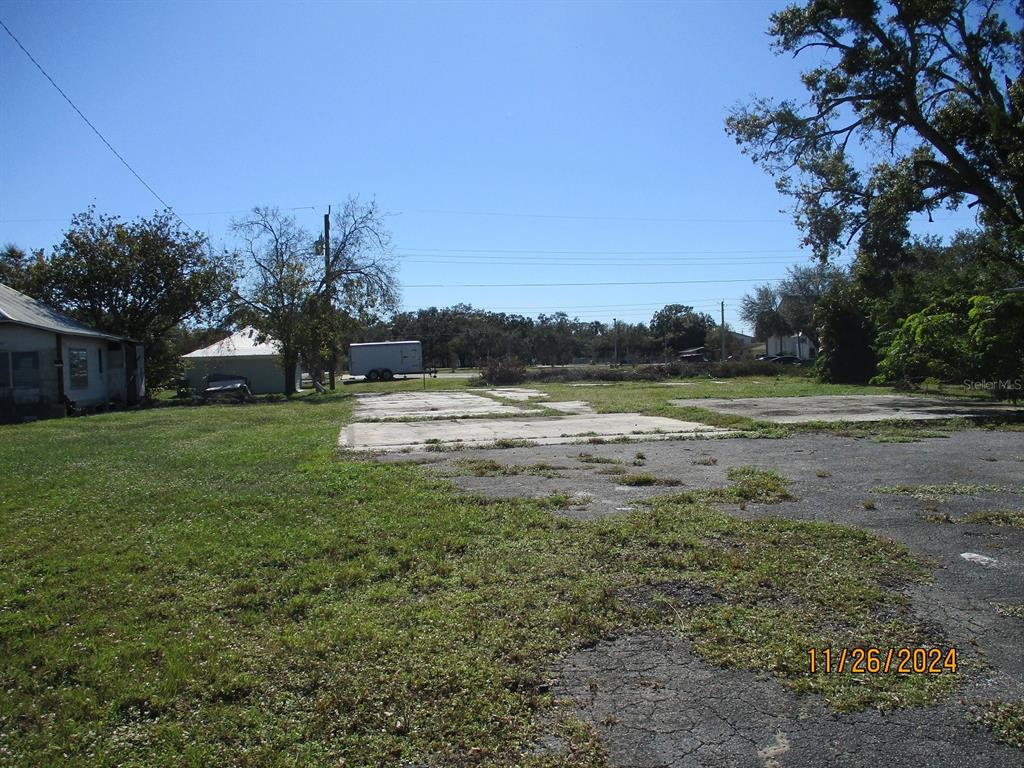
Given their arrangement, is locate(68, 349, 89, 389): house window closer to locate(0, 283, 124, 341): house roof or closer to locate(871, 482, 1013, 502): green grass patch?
locate(0, 283, 124, 341): house roof

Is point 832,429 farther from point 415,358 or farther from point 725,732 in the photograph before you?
point 415,358

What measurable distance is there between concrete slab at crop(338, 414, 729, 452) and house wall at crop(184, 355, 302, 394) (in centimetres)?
2376

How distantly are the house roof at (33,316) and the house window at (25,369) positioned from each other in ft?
3.26

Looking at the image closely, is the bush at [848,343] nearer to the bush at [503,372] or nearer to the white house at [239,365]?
the bush at [503,372]

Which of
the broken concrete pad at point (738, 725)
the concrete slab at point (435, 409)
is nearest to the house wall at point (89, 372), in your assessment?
the concrete slab at point (435, 409)

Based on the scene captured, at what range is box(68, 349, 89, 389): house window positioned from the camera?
23.6 m

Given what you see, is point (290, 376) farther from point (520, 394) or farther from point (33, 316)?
point (33, 316)

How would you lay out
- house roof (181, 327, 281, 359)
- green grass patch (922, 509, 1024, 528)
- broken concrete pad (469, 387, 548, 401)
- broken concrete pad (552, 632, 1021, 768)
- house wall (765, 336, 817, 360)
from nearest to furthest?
broken concrete pad (552, 632, 1021, 768)
green grass patch (922, 509, 1024, 528)
broken concrete pad (469, 387, 548, 401)
house roof (181, 327, 281, 359)
house wall (765, 336, 817, 360)

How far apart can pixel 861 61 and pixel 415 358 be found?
134ft

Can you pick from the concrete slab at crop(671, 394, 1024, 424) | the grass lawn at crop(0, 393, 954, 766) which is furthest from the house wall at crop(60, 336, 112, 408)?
the concrete slab at crop(671, 394, 1024, 424)

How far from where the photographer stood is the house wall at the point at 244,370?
39.0 m

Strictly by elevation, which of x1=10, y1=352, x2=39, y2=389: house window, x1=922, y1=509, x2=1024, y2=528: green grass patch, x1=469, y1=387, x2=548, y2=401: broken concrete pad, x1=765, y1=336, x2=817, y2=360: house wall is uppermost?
x1=765, y1=336, x2=817, y2=360: house wall

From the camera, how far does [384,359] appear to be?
5562cm

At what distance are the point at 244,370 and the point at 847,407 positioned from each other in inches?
1241
